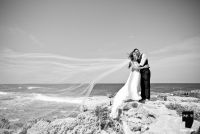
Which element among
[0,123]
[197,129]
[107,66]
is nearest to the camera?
[197,129]

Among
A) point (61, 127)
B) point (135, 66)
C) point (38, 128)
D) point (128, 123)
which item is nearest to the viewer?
point (128, 123)

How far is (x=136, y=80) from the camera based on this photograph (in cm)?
816

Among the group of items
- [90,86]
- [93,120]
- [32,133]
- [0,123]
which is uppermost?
[90,86]

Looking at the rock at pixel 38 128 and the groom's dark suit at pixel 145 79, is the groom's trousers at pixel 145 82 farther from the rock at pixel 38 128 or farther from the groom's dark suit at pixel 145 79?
the rock at pixel 38 128

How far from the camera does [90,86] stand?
7906 mm

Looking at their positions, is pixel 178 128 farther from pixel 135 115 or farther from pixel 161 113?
pixel 135 115

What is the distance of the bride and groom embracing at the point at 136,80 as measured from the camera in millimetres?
8008

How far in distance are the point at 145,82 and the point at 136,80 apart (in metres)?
0.57

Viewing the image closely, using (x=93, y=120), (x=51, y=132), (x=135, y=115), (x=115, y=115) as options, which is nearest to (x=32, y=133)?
(x=51, y=132)

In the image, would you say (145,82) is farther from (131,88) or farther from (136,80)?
(131,88)

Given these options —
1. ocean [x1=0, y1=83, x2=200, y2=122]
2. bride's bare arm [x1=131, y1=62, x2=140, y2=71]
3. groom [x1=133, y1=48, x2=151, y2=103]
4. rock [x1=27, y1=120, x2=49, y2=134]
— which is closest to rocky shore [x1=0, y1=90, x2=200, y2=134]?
rock [x1=27, y1=120, x2=49, y2=134]

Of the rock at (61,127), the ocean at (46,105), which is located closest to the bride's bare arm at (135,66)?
the ocean at (46,105)

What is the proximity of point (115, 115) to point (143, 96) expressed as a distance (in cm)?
243

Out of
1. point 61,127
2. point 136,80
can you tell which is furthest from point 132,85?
point 61,127
